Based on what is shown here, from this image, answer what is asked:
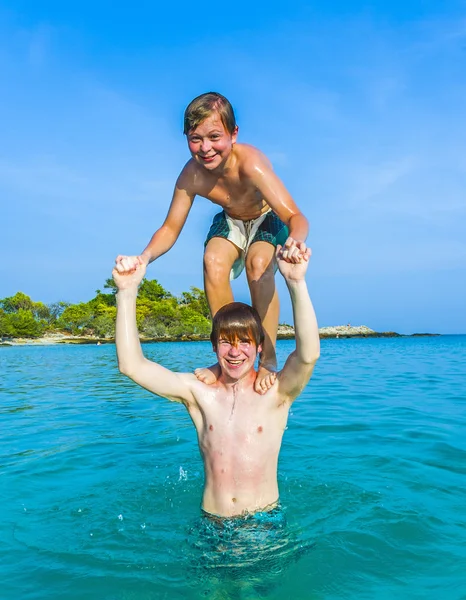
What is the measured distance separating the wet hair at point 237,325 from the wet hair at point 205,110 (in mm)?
1379

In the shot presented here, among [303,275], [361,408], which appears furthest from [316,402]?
[303,275]

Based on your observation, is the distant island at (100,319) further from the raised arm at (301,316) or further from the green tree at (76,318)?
the raised arm at (301,316)

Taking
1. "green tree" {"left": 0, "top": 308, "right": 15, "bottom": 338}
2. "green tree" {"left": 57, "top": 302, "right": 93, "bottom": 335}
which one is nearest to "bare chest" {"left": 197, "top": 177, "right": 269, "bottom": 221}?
"green tree" {"left": 0, "top": 308, "right": 15, "bottom": 338}

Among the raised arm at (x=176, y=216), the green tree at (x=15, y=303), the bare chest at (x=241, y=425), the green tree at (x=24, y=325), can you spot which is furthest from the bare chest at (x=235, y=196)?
the green tree at (x=15, y=303)

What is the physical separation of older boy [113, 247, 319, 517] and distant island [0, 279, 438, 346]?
199 ft

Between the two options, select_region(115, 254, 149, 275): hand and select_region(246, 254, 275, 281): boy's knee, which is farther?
select_region(246, 254, 275, 281): boy's knee

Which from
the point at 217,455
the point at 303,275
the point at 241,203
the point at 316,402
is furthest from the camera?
the point at 316,402

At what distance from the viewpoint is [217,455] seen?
3.95m

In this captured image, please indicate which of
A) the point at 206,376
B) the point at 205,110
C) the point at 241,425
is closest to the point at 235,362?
the point at 206,376

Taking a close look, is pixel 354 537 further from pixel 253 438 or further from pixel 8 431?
pixel 8 431

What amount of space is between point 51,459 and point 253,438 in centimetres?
408

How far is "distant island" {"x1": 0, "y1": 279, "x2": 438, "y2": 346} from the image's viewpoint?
224ft

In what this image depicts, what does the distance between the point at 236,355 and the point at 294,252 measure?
3.19ft

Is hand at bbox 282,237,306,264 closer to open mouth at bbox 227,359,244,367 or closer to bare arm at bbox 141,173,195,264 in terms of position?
open mouth at bbox 227,359,244,367
